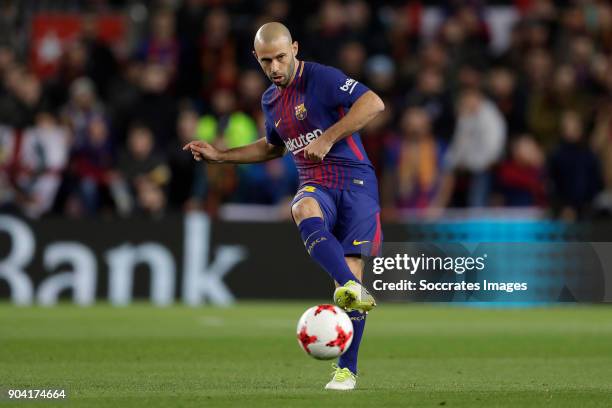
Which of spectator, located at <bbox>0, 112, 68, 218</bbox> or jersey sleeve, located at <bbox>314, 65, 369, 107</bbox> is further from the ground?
jersey sleeve, located at <bbox>314, 65, 369, 107</bbox>

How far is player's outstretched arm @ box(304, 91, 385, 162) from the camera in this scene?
7.89 metres

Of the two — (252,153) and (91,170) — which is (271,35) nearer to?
(252,153)

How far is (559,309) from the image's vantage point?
1661 centimetres

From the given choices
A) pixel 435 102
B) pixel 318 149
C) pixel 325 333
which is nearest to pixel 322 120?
pixel 318 149

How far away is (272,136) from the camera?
8891 mm

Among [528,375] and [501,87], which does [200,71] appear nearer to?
[501,87]

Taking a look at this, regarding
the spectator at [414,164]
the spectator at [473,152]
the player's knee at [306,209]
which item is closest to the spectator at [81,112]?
the spectator at [414,164]

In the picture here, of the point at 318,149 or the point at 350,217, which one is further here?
the point at 350,217

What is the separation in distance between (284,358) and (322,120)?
289 cm

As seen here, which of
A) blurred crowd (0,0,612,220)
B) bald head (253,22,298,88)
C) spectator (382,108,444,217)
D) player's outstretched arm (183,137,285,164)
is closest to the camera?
bald head (253,22,298,88)

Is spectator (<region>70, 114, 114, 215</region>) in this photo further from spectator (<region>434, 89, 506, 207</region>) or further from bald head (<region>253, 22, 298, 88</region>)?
bald head (<region>253, 22, 298, 88</region>)

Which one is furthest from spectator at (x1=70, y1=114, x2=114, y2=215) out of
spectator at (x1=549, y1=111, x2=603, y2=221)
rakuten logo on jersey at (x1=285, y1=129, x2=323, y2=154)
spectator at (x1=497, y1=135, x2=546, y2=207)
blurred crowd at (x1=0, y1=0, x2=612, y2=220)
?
rakuten logo on jersey at (x1=285, y1=129, x2=323, y2=154)

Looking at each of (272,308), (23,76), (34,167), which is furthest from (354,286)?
(23,76)

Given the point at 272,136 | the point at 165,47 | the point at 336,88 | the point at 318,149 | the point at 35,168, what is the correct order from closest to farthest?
the point at 318,149, the point at 336,88, the point at 272,136, the point at 35,168, the point at 165,47
